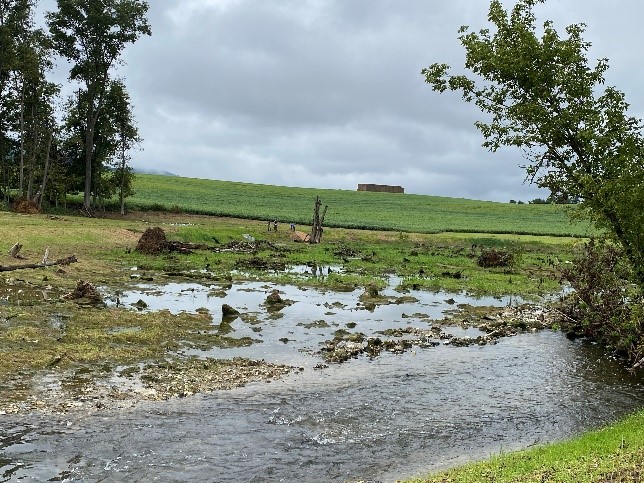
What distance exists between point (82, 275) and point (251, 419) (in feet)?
62.5

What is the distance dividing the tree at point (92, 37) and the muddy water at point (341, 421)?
5248 centimetres

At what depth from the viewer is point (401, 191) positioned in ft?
493

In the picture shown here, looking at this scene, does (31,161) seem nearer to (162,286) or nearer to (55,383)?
(162,286)

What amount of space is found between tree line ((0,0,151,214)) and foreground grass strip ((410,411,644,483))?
5373cm

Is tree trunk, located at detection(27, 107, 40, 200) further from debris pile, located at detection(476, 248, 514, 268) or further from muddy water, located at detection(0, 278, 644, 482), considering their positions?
muddy water, located at detection(0, 278, 644, 482)

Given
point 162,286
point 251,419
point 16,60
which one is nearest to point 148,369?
point 251,419

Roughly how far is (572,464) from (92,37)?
66157mm

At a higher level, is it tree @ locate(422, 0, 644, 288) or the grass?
tree @ locate(422, 0, 644, 288)

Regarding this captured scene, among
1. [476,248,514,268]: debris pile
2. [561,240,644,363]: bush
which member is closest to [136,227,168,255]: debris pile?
[476,248,514,268]: debris pile

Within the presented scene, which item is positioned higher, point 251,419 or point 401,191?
point 401,191

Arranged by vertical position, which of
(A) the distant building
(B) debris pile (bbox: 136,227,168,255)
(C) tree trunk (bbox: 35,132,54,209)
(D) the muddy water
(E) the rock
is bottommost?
(D) the muddy water

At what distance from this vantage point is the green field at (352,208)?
7688 centimetres

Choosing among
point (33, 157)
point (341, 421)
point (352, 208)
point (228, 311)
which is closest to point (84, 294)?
point (228, 311)

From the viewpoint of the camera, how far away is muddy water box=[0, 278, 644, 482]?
10977mm
